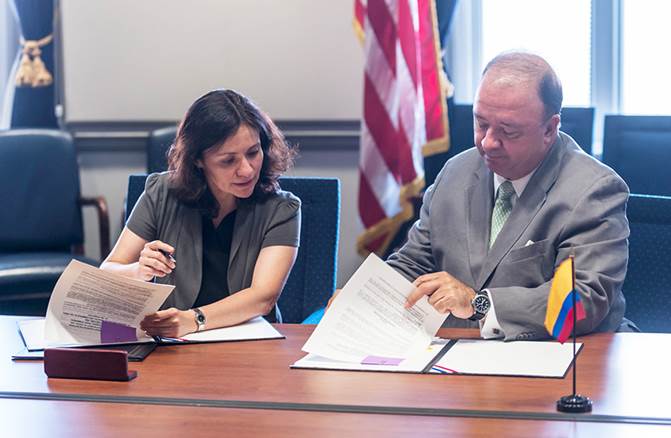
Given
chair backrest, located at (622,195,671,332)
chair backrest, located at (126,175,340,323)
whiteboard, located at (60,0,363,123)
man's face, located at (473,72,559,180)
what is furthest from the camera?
whiteboard, located at (60,0,363,123)

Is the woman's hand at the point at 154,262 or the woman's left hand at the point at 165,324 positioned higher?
the woman's hand at the point at 154,262

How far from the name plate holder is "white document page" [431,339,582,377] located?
2.13 ft

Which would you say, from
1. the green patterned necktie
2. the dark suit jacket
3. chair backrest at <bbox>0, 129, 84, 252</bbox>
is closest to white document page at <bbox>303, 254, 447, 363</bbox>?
the dark suit jacket

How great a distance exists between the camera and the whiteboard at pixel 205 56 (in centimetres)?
491

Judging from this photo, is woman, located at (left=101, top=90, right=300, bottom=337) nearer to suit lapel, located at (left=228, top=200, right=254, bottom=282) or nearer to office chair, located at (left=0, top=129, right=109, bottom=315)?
suit lapel, located at (left=228, top=200, right=254, bottom=282)

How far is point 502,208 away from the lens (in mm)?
2684

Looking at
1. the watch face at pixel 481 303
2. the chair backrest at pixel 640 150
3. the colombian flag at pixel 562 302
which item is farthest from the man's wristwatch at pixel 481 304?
the chair backrest at pixel 640 150

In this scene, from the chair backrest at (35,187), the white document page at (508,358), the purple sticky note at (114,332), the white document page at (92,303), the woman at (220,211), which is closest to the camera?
the white document page at (508,358)

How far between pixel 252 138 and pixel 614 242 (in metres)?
1.04

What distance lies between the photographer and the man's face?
2.52 metres

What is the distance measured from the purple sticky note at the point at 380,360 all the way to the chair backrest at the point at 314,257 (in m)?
0.94

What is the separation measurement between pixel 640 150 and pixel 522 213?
191 centimetres

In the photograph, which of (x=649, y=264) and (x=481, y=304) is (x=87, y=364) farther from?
(x=649, y=264)

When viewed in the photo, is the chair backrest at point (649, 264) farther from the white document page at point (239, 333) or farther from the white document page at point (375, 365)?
the white document page at point (239, 333)
